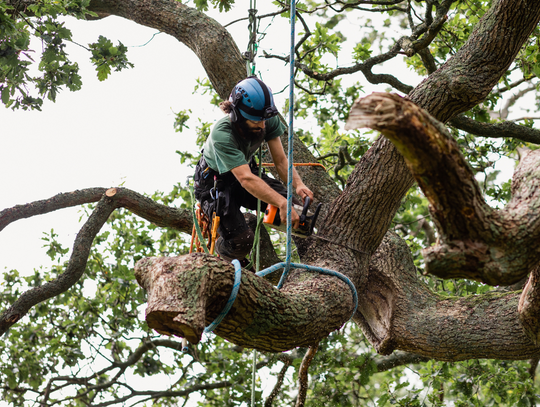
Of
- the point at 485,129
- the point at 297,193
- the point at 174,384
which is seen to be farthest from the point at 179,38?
the point at 174,384

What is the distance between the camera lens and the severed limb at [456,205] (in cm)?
166

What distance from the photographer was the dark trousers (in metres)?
3.66

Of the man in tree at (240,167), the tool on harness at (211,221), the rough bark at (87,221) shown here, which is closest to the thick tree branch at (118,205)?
the rough bark at (87,221)

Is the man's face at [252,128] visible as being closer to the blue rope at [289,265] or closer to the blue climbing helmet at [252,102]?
the blue climbing helmet at [252,102]

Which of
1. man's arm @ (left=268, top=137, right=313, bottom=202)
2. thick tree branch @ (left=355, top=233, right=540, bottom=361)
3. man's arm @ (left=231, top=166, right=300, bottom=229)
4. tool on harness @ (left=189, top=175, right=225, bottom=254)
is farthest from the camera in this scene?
man's arm @ (left=268, top=137, right=313, bottom=202)

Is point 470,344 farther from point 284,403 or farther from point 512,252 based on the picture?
point 284,403

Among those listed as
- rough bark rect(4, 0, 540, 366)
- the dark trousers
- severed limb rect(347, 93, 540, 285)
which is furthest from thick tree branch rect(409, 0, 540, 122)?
severed limb rect(347, 93, 540, 285)

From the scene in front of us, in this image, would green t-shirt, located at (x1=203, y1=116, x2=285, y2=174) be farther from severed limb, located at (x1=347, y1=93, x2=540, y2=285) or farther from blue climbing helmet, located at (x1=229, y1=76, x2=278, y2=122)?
severed limb, located at (x1=347, y1=93, x2=540, y2=285)

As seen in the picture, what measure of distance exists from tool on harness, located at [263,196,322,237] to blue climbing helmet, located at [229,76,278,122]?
1.84 feet

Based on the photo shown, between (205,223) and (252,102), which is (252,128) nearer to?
(252,102)

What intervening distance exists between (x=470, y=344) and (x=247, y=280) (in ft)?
5.16

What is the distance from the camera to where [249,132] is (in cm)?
357

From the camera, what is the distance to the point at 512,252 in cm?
194

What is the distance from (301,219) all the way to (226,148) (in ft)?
2.04
